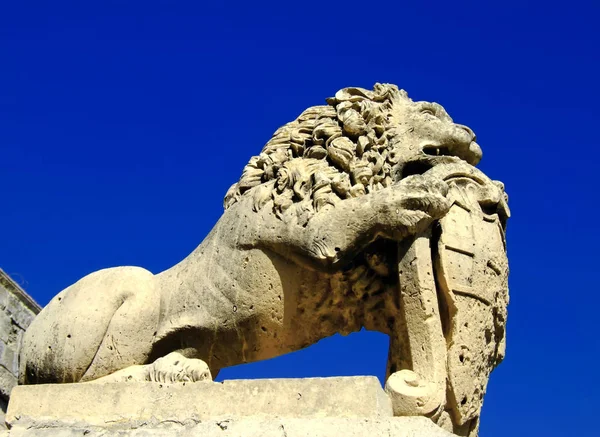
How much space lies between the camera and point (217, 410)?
4.71 m

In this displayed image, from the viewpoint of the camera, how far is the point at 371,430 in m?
4.37

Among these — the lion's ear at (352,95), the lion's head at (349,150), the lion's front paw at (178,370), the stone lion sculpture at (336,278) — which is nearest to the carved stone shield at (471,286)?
the stone lion sculpture at (336,278)

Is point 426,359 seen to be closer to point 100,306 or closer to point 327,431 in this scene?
point 327,431

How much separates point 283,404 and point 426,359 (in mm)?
796

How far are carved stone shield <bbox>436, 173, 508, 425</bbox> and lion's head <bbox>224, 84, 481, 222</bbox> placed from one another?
12.9 inches

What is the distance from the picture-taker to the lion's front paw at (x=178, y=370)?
5.00 meters

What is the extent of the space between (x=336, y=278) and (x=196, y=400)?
3.43ft

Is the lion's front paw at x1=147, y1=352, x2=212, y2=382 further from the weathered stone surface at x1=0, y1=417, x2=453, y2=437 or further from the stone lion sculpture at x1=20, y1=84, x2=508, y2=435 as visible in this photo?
the weathered stone surface at x1=0, y1=417, x2=453, y2=437

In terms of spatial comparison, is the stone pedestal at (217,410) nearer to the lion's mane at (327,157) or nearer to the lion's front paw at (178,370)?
the lion's front paw at (178,370)

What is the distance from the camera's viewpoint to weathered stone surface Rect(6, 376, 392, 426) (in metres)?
4.55

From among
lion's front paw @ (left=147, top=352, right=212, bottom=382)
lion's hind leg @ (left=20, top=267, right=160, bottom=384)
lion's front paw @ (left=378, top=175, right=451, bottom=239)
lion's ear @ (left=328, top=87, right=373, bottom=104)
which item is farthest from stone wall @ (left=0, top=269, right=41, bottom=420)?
lion's front paw @ (left=378, top=175, right=451, bottom=239)

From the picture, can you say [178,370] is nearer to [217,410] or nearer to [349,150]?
[217,410]

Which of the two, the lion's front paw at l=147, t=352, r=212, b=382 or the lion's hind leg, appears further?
the lion's hind leg

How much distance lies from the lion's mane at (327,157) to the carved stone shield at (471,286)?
499 mm
